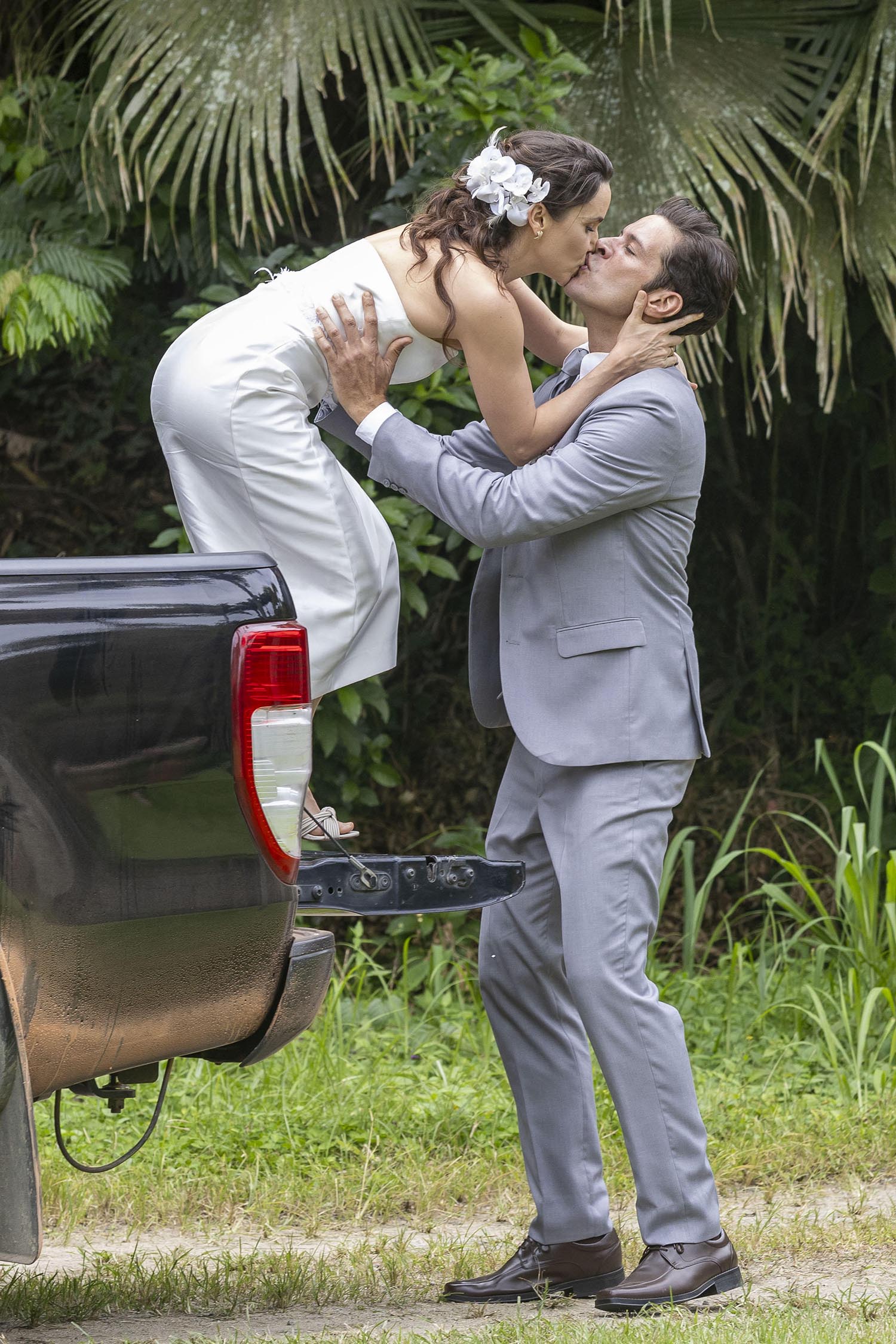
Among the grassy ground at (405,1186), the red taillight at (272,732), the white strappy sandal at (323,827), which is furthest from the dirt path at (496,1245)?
the red taillight at (272,732)

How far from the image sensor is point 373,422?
2971 mm

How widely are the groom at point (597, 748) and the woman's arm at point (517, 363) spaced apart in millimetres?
36

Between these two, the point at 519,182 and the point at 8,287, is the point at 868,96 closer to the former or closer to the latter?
the point at 519,182

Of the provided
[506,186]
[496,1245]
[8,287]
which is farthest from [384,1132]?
[8,287]

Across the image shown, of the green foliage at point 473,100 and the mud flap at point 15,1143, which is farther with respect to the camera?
the green foliage at point 473,100

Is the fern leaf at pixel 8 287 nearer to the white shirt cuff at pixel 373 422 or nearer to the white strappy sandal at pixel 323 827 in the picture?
the white shirt cuff at pixel 373 422

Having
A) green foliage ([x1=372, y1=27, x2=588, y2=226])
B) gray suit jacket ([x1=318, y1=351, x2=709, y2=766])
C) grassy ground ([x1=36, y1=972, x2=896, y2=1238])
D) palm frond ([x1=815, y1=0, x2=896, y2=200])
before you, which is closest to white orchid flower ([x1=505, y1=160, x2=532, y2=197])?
gray suit jacket ([x1=318, y1=351, x2=709, y2=766])

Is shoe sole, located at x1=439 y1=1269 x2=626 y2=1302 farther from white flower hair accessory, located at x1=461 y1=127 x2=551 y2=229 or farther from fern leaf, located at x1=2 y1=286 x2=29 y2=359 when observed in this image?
fern leaf, located at x1=2 y1=286 x2=29 y2=359

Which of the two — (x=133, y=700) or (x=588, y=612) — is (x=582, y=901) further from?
(x=133, y=700)

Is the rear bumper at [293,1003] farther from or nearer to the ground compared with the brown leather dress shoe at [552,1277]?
farther from the ground

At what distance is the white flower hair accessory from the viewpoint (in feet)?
9.66

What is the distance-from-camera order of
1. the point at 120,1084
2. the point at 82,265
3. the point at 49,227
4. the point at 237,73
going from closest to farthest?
the point at 120,1084 → the point at 237,73 → the point at 82,265 → the point at 49,227

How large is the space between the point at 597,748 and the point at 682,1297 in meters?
1.03

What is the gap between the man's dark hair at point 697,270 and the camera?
2.95 m
